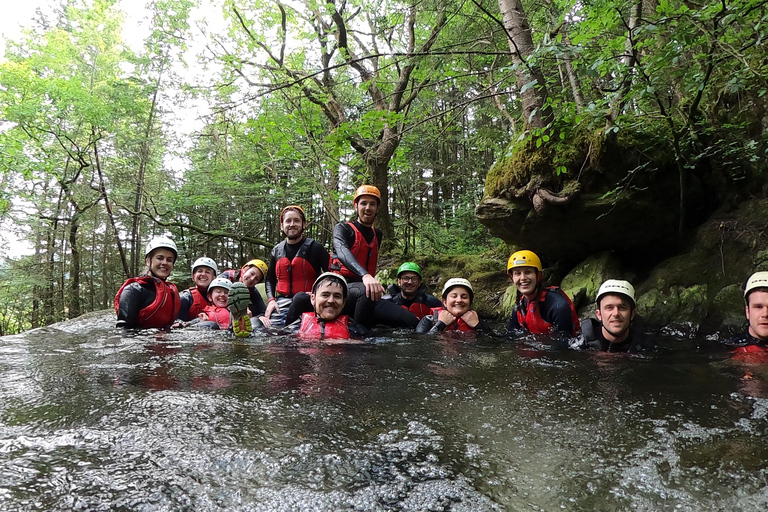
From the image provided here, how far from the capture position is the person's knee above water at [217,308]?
6824mm

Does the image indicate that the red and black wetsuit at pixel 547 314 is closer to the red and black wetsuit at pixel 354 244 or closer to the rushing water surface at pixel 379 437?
the rushing water surface at pixel 379 437

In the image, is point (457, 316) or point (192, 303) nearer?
point (457, 316)

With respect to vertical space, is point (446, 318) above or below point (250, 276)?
below

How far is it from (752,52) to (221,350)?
25.3 ft

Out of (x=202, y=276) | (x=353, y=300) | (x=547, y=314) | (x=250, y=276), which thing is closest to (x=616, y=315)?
(x=547, y=314)

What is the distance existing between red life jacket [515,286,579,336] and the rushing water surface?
2222 mm

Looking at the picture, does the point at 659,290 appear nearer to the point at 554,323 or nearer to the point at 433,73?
the point at 554,323

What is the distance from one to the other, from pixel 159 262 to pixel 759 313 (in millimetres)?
7341

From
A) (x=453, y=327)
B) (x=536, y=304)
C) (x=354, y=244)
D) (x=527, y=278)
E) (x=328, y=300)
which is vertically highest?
(x=354, y=244)

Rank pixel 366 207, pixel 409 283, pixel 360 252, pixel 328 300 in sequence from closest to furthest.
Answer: pixel 328 300, pixel 366 207, pixel 360 252, pixel 409 283

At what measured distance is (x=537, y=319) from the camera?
5.78 m

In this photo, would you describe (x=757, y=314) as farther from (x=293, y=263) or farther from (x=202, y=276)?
(x=202, y=276)

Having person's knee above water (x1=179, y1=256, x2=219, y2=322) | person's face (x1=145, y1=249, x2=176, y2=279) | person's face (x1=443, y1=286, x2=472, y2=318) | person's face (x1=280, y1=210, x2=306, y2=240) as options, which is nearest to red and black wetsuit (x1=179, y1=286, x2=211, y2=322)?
person's knee above water (x1=179, y1=256, x2=219, y2=322)

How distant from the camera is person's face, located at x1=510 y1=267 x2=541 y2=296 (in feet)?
19.2
